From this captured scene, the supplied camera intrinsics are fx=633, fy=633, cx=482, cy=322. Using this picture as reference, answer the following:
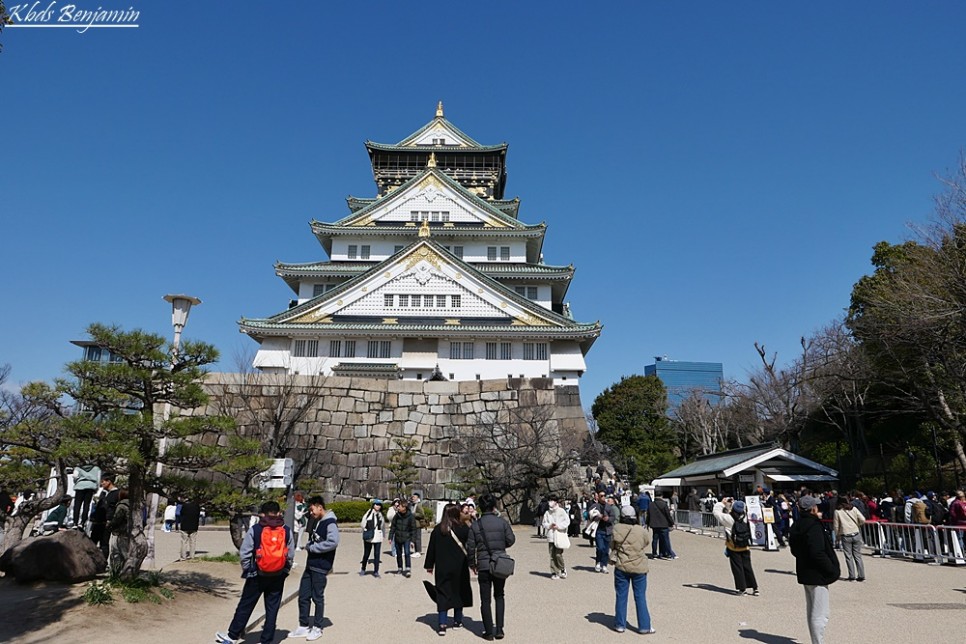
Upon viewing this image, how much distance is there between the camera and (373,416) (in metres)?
26.6

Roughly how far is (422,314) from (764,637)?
30.1 m

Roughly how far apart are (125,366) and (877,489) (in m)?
25.8

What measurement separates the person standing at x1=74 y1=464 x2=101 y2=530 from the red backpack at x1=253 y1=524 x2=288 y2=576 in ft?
27.2

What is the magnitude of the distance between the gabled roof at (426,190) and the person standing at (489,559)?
35822 millimetres

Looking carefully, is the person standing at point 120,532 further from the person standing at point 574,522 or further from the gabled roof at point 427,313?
the gabled roof at point 427,313

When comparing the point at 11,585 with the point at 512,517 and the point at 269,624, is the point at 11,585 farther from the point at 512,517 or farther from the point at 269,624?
the point at 512,517

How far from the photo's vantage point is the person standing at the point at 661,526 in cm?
1384

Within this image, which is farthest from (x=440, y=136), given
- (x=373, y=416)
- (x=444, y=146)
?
(x=373, y=416)

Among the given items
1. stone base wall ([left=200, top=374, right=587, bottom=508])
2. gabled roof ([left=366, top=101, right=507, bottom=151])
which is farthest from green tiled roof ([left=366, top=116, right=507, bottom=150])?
stone base wall ([left=200, top=374, right=587, bottom=508])

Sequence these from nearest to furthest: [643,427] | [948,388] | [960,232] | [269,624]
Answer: [269,624] → [960,232] → [948,388] → [643,427]

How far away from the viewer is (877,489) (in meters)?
24.0

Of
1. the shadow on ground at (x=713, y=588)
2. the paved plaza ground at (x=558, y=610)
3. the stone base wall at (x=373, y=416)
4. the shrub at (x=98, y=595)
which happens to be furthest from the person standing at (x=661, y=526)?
the shrub at (x=98, y=595)

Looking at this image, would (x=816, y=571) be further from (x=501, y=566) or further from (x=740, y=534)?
(x=740, y=534)

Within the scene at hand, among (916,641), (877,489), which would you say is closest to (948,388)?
(877,489)
